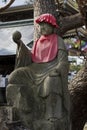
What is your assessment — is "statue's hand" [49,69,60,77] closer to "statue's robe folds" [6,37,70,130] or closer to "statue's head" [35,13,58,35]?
"statue's robe folds" [6,37,70,130]

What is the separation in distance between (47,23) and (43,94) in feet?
3.66

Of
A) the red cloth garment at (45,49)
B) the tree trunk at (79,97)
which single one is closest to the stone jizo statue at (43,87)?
the red cloth garment at (45,49)

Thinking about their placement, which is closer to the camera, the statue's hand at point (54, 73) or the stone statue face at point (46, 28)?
the statue's hand at point (54, 73)

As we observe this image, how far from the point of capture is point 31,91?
19.3 feet

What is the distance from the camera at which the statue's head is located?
607 cm

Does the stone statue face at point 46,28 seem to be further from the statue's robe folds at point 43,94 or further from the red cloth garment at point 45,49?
the statue's robe folds at point 43,94

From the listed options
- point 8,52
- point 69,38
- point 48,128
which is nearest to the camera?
point 48,128

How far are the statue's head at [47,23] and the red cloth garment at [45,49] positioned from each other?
8 cm

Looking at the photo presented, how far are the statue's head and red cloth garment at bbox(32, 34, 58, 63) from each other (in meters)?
0.08

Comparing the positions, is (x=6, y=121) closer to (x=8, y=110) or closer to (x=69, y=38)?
(x=8, y=110)

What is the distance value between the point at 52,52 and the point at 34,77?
0.48 meters

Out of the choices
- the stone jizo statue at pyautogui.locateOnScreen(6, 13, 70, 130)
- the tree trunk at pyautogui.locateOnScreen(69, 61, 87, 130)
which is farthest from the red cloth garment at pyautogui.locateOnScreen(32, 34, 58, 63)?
the tree trunk at pyautogui.locateOnScreen(69, 61, 87, 130)

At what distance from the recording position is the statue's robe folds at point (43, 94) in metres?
5.77

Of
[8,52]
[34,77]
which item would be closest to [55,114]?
[34,77]
